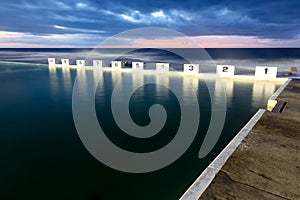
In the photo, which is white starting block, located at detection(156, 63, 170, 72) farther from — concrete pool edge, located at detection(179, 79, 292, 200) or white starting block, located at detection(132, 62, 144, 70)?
concrete pool edge, located at detection(179, 79, 292, 200)

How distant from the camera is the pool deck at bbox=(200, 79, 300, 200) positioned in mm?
2125

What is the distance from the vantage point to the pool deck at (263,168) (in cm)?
212

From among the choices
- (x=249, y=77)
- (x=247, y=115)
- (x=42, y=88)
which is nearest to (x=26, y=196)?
(x=247, y=115)

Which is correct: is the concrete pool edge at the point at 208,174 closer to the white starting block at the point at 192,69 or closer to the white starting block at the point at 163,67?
the white starting block at the point at 192,69

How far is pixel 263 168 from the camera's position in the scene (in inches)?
100

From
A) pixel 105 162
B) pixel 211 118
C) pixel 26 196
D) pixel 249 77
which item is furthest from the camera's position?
pixel 249 77

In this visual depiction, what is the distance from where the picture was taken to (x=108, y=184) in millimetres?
3666

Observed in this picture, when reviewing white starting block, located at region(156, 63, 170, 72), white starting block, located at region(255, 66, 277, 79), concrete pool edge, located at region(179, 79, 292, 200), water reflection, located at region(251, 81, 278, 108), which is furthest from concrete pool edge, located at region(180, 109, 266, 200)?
white starting block, located at region(156, 63, 170, 72)

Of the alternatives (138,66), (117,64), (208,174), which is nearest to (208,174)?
(208,174)

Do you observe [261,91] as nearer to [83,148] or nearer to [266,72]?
[266,72]

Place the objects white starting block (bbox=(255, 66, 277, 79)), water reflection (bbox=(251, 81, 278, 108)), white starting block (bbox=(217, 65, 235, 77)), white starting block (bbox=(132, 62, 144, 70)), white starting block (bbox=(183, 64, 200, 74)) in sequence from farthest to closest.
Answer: white starting block (bbox=(132, 62, 144, 70))
white starting block (bbox=(183, 64, 200, 74))
white starting block (bbox=(217, 65, 235, 77))
white starting block (bbox=(255, 66, 277, 79))
water reflection (bbox=(251, 81, 278, 108))

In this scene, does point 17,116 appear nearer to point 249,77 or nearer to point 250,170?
point 250,170

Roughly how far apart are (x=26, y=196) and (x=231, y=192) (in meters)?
3.34

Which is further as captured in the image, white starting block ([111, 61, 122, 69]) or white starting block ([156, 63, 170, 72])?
white starting block ([111, 61, 122, 69])
